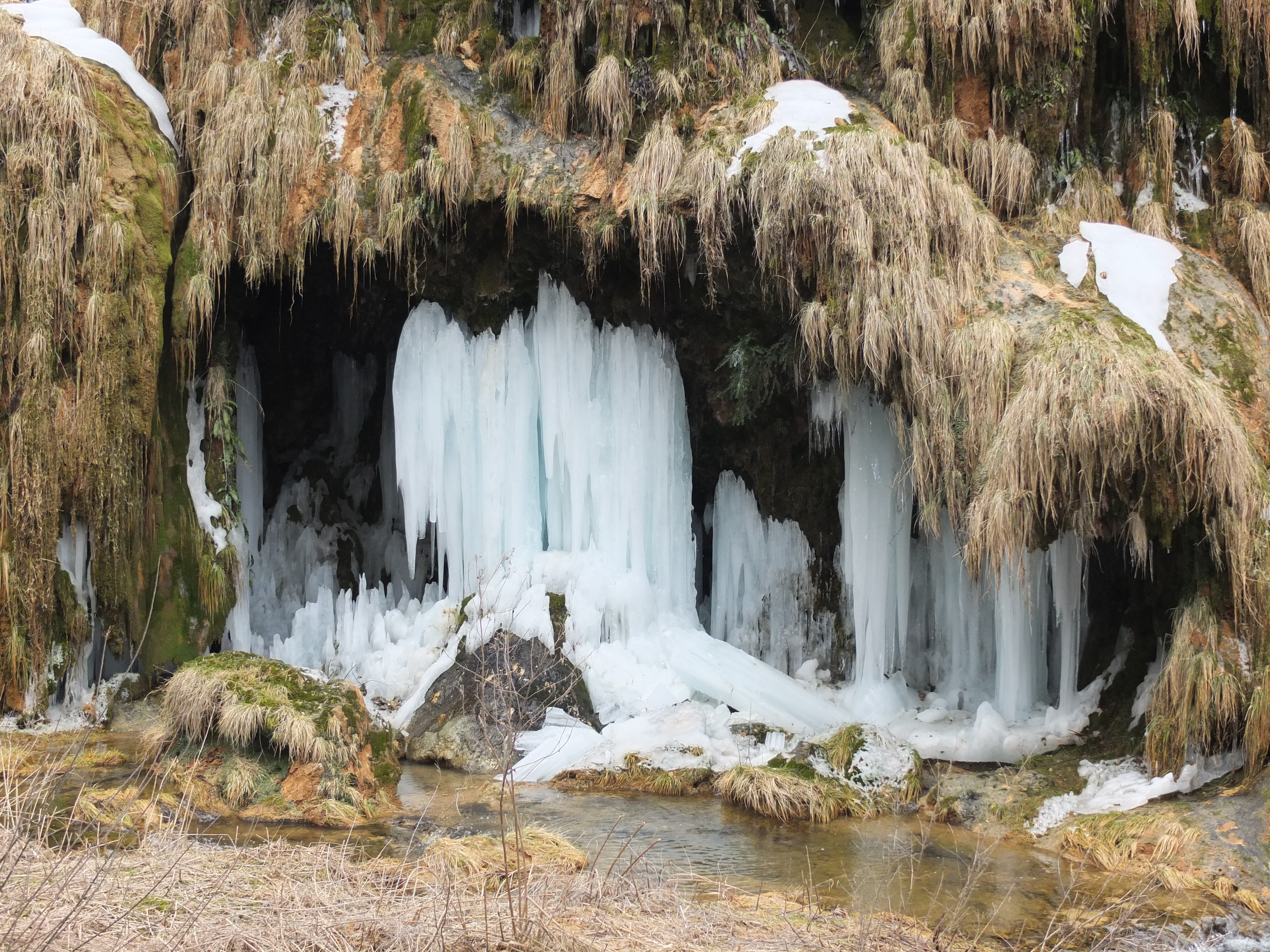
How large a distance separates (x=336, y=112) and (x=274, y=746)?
531 cm

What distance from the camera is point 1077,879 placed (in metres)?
5.93

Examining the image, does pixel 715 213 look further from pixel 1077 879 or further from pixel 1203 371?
pixel 1077 879

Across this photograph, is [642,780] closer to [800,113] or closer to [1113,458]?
[1113,458]

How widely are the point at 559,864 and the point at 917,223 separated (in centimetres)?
499

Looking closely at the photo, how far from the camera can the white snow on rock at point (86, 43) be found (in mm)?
9641

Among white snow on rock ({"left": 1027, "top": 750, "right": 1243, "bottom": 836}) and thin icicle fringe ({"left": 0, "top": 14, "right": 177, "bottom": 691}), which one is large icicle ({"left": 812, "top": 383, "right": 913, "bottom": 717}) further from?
thin icicle fringe ({"left": 0, "top": 14, "right": 177, "bottom": 691})

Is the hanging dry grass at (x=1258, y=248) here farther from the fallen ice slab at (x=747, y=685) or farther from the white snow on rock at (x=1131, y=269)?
the fallen ice slab at (x=747, y=685)

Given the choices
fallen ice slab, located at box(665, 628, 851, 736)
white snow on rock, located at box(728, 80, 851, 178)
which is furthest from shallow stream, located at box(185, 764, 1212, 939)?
white snow on rock, located at box(728, 80, 851, 178)

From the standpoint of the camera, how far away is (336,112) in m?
9.92

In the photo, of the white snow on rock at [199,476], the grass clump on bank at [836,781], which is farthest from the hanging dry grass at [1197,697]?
the white snow on rock at [199,476]

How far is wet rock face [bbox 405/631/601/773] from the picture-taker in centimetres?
836

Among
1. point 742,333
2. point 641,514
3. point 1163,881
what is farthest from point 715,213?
point 1163,881

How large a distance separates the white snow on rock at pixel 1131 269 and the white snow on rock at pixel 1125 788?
8.76ft

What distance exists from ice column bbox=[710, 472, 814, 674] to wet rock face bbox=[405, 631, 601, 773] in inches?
71.7
